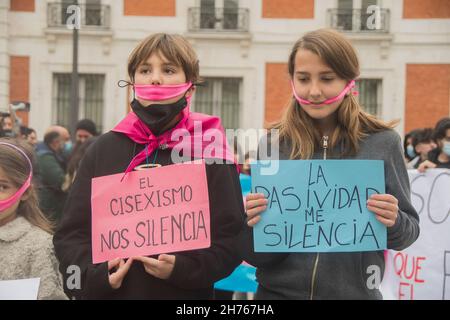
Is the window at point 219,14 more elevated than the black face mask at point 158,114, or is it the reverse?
the window at point 219,14

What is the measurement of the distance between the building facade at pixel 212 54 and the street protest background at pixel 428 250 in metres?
5.85

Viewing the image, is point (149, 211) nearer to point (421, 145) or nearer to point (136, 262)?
point (136, 262)

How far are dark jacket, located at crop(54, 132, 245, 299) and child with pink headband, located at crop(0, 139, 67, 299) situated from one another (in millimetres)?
183

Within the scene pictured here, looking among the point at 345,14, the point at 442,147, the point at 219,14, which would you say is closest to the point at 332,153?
the point at 442,147

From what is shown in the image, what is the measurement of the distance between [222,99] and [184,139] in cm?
1114

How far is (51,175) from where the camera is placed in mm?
5852

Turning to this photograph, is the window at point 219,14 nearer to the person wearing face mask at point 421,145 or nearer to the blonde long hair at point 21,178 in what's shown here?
the person wearing face mask at point 421,145

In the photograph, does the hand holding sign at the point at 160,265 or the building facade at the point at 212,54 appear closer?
the hand holding sign at the point at 160,265

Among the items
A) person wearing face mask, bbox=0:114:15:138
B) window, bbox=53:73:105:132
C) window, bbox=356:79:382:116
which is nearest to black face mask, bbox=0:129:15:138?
person wearing face mask, bbox=0:114:15:138

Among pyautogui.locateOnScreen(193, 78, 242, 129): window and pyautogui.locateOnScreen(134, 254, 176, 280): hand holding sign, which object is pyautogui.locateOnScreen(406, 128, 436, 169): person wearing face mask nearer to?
pyautogui.locateOnScreen(134, 254, 176, 280): hand holding sign

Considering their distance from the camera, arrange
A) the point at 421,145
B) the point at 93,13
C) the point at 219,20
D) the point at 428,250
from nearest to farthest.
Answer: the point at 428,250
the point at 421,145
the point at 93,13
the point at 219,20

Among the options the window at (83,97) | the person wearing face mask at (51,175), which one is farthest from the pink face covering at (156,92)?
the window at (83,97)

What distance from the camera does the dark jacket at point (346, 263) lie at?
2.36m
